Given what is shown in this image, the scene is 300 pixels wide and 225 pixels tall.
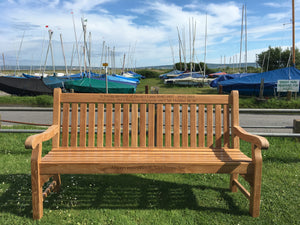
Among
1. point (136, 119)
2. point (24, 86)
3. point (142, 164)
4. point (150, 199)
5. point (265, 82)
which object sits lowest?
point (150, 199)

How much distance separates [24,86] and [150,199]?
22858mm

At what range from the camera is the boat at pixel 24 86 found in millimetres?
22516

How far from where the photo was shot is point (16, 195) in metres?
3.25

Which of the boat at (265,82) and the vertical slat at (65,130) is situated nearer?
the vertical slat at (65,130)

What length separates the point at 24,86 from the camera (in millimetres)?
22969

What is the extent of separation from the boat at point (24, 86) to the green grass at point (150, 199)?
19.6m

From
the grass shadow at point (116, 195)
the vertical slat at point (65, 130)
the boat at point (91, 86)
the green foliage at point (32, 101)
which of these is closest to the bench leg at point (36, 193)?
the grass shadow at point (116, 195)

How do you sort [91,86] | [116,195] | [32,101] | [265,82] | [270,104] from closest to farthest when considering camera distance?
[116,195], [270,104], [32,101], [265,82], [91,86]

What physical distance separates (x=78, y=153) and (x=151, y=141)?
0.89 m

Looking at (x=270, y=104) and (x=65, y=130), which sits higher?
(x=65, y=130)

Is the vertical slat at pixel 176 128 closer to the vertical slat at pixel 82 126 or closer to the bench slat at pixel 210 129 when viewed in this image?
the bench slat at pixel 210 129

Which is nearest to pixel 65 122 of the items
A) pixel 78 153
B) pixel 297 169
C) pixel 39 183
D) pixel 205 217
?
pixel 78 153

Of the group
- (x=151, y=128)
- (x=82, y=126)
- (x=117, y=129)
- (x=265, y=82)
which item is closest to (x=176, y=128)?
(x=151, y=128)

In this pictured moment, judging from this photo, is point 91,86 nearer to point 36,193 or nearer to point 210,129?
point 210,129
